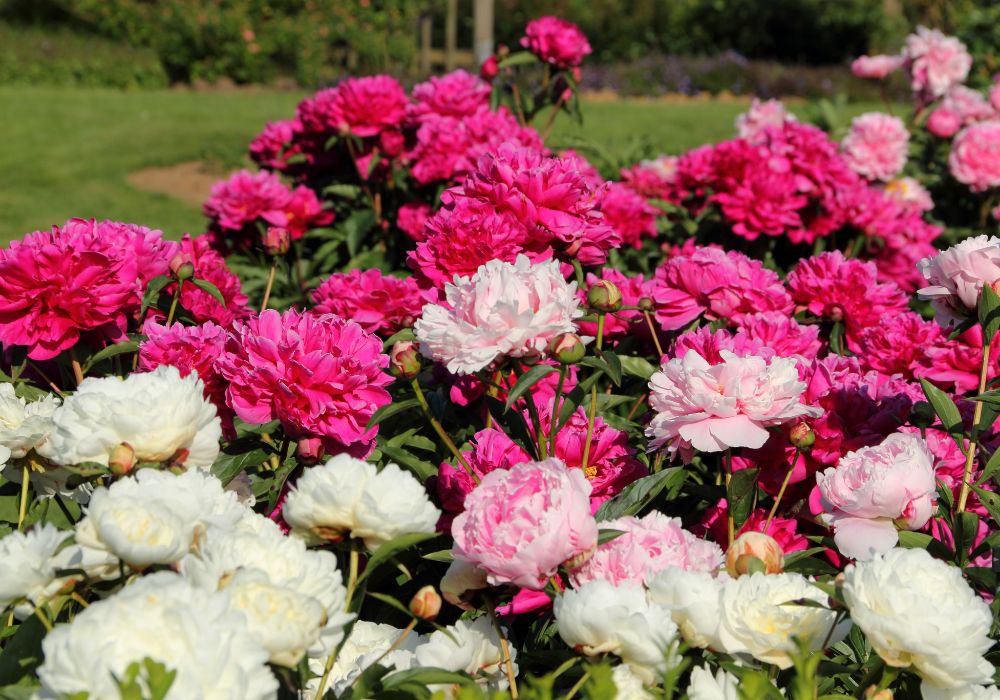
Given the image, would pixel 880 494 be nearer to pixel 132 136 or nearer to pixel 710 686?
pixel 710 686

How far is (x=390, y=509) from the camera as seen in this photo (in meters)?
1.03

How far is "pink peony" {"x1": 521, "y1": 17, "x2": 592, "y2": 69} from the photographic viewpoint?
3.00 metres

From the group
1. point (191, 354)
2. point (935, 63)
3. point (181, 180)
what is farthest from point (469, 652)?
point (181, 180)

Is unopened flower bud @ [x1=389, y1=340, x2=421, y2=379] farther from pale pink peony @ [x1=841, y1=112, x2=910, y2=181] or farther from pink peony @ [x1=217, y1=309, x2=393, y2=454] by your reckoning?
pale pink peony @ [x1=841, y1=112, x2=910, y2=181]

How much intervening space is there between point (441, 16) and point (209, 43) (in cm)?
368

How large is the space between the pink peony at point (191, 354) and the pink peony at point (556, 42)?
1.76 m

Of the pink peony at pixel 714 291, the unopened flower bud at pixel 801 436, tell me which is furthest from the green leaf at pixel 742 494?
the pink peony at pixel 714 291

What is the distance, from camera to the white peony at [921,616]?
3.21 feet

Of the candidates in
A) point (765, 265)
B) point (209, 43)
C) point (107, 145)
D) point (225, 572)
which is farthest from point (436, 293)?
point (209, 43)

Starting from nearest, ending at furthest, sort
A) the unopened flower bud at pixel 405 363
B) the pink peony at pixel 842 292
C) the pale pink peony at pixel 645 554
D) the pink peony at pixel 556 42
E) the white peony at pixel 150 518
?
1. the white peony at pixel 150 518
2. the pale pink peony at pixel 645 554
3. the unopened flower bud at pixel 405 363
4. the pink peony at pixel 842 292
5. the pink peony at pixel 556 42

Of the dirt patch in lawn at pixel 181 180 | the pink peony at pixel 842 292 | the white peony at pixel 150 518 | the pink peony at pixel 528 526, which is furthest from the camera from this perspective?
the dirt patch in lawn at pixel 181 180

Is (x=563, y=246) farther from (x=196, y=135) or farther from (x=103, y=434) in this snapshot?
(x=196, y=135)

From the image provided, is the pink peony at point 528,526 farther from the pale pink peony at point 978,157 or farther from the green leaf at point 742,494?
the pale pink peony at point 978,157

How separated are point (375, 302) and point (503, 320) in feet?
2.15
